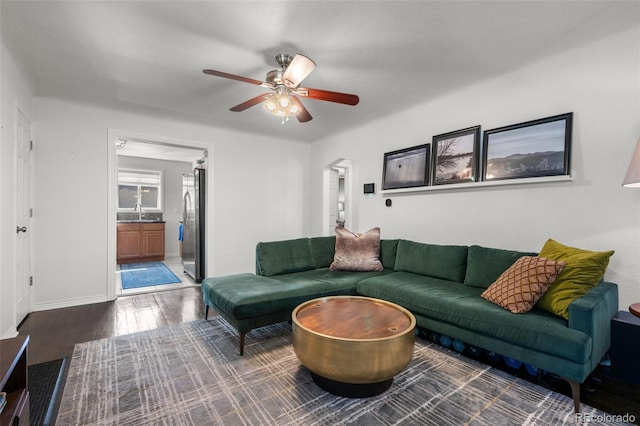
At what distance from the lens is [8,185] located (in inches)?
97.0

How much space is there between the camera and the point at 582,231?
7.53 ft

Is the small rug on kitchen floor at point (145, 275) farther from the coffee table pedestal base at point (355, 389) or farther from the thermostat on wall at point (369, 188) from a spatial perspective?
the coffee table pedestal base at point (355, 389)

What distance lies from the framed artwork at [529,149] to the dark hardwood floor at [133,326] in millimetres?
1537

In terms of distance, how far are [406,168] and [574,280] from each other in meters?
2.10

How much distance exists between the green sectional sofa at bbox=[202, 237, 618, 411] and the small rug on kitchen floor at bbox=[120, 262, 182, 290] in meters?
2.37

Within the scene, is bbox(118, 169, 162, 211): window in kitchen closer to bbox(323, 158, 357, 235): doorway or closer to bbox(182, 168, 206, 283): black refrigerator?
bbox(182, 168, 206, 283): black refrigerator

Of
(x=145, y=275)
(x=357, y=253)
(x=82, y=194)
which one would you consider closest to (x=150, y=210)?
(x=145, y=275)

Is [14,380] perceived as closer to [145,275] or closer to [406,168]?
[406,168]

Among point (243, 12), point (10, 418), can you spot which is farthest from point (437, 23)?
point (10, 418)

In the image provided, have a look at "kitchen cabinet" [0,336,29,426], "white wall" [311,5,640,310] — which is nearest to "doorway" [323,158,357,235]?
"white wall" [311,5,640,310]

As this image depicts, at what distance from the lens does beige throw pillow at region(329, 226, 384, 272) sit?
3398mm

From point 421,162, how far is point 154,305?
3.63 meters

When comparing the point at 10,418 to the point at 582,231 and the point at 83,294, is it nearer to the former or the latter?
the point at 83,294

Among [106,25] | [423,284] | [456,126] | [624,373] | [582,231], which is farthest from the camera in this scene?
[456,126]
